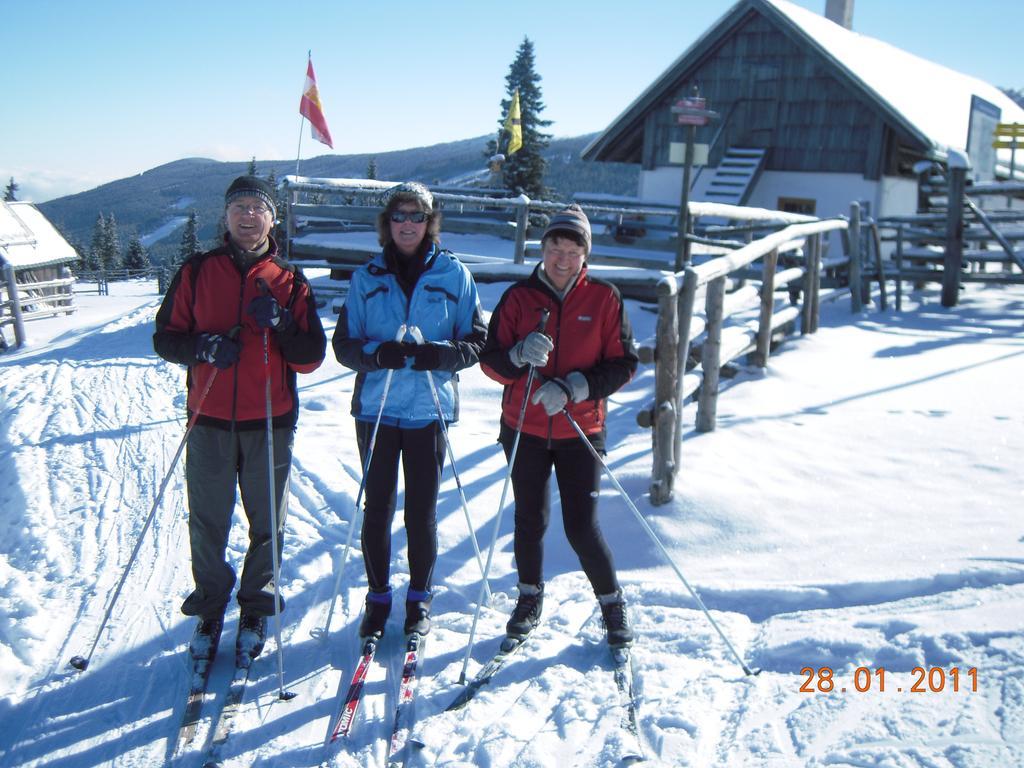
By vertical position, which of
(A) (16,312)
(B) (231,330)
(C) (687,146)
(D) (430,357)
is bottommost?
(A) (16,312)

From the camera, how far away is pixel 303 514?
5.46 metres

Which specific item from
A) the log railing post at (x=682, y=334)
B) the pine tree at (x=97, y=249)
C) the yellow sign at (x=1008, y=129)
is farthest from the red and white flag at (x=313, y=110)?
the pine tree at (x=97, y=249)

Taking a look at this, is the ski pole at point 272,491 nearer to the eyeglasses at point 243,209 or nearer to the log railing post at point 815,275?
the eyeglasses at point 243,209

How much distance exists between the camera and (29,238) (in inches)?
944

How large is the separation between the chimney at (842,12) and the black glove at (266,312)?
25612 millimetres

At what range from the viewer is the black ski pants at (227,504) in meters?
3.59

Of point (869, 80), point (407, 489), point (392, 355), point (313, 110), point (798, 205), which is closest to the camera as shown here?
point (392, 355)

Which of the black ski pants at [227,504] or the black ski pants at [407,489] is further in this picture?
the black ski pants at [407,489]

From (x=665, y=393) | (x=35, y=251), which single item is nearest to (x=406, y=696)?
(x=665, y=393)

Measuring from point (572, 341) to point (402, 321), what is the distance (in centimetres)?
78

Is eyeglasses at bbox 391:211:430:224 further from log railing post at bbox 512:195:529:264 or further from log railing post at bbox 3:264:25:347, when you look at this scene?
log railing post at bbox 3:264:25:347

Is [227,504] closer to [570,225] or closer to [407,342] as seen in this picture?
[407,342]

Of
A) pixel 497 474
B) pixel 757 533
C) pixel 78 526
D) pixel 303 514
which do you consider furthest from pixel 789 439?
pixel 78 526

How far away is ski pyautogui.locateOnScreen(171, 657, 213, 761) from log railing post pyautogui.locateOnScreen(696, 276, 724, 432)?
4045 mm
